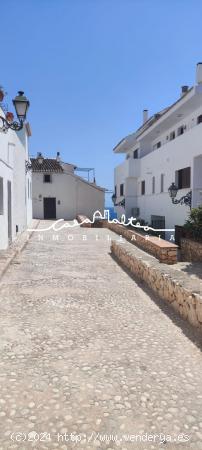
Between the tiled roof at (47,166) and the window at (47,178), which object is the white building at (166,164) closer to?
the tiled roof at (47,166)

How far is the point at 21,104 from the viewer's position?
338 inches

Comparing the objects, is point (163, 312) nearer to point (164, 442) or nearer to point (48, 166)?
point (164, 442)

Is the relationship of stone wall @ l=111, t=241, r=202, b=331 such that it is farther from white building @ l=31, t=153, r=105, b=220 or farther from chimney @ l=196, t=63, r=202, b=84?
white building @ l=31, t=153, r=105, b=220

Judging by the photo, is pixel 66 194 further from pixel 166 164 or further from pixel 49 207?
pixel 166 164

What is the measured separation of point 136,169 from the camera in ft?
80.5

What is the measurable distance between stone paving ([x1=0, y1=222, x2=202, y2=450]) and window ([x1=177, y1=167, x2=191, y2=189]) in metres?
9.08

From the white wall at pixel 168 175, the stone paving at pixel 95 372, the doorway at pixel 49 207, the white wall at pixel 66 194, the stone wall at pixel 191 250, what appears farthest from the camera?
the doorway at pixel 49 207

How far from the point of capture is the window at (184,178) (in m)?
15.3

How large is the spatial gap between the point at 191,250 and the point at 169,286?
5294 mm

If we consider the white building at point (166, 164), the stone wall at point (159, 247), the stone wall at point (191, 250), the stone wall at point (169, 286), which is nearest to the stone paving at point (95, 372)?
the stone wall at point (169, 286)

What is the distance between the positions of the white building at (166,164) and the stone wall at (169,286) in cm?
605

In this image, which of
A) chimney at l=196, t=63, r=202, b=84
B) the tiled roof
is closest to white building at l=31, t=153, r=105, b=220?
the tiled roof

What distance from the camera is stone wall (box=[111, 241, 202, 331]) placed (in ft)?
17.2

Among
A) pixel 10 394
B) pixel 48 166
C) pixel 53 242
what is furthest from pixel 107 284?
pixel 48 166
